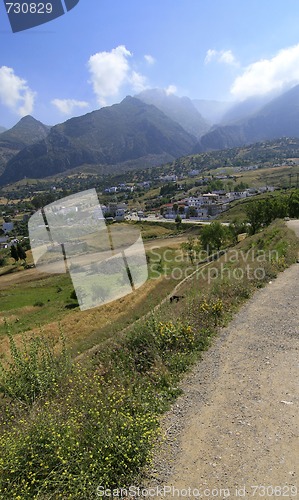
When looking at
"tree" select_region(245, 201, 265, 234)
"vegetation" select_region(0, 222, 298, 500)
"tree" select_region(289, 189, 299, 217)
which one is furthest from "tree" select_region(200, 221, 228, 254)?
"vegetation" select_region(0, 222, 298, 500)

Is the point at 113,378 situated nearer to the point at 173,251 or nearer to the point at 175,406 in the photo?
the point at 175,406

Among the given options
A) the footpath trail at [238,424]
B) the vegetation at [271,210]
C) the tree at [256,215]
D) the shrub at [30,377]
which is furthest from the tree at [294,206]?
the shrub at [30,377]

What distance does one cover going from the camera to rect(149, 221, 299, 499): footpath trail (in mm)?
3758

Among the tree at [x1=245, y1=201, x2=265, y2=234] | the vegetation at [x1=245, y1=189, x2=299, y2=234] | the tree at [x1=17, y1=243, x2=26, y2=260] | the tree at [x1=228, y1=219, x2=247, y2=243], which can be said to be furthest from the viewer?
the tree at [x1=17, y1=243, x2=26, y2=260]

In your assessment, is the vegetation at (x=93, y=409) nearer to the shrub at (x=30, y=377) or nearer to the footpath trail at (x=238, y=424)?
the shrub at (x=30, y=377)

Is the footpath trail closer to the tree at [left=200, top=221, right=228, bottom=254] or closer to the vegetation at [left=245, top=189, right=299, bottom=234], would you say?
the vegetation at [left=245, top=189, right=299, bottom=234]

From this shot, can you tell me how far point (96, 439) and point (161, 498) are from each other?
3.17 feet

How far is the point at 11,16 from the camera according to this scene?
6.60 m

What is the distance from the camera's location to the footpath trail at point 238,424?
12.3ft

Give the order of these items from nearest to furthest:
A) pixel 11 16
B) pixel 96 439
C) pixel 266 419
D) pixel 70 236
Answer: pixel 96 439 → pixel 266 419 → pixel 11 16 → pixel 70 236

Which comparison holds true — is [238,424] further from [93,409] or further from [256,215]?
[256,215]

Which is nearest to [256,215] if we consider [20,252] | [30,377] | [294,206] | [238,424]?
[294,206]

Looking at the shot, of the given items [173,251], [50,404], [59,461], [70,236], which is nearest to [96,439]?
[59,461]

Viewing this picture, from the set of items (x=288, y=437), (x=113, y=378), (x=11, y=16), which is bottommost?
(x=288, y=437)
